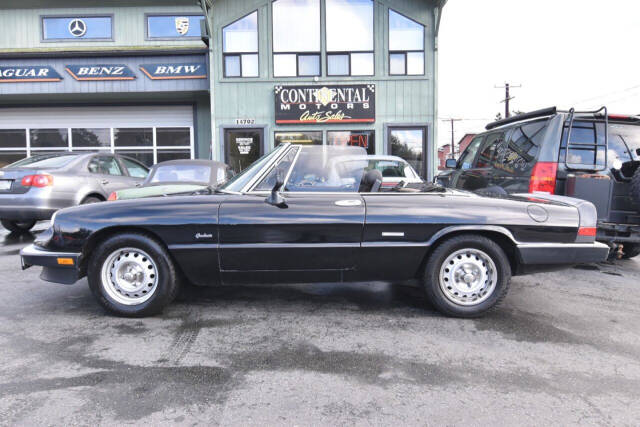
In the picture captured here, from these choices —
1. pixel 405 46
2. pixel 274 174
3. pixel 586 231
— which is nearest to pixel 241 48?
pixel 405 46

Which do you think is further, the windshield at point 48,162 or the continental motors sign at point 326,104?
the continental motors sign at point 326,104

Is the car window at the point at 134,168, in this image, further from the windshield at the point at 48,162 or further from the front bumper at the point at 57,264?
the front bumper at the point at 57,264

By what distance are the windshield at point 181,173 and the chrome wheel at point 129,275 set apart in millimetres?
3322

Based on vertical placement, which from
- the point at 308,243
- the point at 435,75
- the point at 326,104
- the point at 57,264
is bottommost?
the point at 57,264

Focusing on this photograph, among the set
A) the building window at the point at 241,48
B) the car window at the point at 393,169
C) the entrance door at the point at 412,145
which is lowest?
the car window at the point at 393,169

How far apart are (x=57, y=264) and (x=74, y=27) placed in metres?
14.7

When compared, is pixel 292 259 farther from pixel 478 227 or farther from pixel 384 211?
pixel 478 227

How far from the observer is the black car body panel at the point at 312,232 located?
127 inches

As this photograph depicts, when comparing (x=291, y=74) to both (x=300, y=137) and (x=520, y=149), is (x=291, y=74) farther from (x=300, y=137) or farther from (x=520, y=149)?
(x=520, y=149)

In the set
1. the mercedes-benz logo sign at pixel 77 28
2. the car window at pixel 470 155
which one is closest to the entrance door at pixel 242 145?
the mercedes-benz logo sign at pixel 77 28

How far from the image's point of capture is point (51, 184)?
6.64m

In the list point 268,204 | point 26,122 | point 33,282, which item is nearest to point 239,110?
point 26,122

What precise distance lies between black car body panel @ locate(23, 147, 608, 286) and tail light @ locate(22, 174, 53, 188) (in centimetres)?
393

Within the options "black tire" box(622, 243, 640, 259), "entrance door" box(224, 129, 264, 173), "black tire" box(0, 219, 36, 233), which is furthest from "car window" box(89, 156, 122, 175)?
"black tire" box(622, 243, 640, 259)
